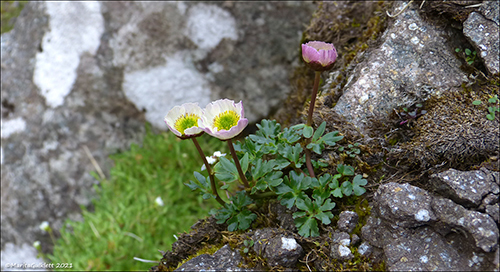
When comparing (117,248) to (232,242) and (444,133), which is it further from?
(444,133)

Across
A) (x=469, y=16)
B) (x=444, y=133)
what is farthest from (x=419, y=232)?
(x=469, y=16)

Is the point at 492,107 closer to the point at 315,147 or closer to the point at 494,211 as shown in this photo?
the point at 494,211

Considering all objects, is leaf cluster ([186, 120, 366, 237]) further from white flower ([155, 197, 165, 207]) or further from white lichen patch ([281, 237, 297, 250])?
white flower ([155, 197, 165, 207])

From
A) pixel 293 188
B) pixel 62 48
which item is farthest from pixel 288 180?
pixel 62 48

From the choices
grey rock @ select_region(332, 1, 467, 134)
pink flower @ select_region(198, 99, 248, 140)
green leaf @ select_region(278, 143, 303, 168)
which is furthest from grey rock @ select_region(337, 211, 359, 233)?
pink flower @ select_region(198, 99, 248, 140)

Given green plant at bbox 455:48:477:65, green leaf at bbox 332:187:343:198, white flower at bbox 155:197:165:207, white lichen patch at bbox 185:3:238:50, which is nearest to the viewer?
green leaf at bbox 332:187:343:198

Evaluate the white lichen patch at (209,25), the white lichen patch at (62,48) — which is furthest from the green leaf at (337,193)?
the white lichen patch at (62,48)
